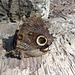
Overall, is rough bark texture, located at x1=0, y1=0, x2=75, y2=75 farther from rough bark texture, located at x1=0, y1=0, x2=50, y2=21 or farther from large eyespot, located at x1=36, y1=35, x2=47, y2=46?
rough bark texture, located at x1=0, y1=0, x2=50, y2=21

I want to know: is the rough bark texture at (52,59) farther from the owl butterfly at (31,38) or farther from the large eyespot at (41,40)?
the large eyespot at (41,40)

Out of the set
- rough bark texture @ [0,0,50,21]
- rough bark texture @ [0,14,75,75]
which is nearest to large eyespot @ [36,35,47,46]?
rough bark texture @ [0,14,75,75]

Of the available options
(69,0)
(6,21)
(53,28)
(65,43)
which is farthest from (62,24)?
(69,0)

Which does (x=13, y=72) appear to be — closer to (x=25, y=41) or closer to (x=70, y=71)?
(x=25, y=41)

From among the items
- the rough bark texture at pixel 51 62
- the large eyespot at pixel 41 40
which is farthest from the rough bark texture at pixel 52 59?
the large eyespot at pixel 41 40

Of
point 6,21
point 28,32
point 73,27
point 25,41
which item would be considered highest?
point 28,32

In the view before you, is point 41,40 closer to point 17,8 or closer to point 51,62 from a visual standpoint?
point 51,62

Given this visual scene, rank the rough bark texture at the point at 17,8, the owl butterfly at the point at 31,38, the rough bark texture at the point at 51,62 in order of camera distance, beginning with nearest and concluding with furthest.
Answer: the rough bark texture at the point at 51,62
the owl butterfly at the point at 31,38
the rough bark texture at the point at 17,8

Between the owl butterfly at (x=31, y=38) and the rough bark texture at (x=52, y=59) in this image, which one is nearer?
the rough bark texture at (x=52, y=59)

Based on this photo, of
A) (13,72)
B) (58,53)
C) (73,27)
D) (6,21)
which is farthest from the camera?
(6,21)
